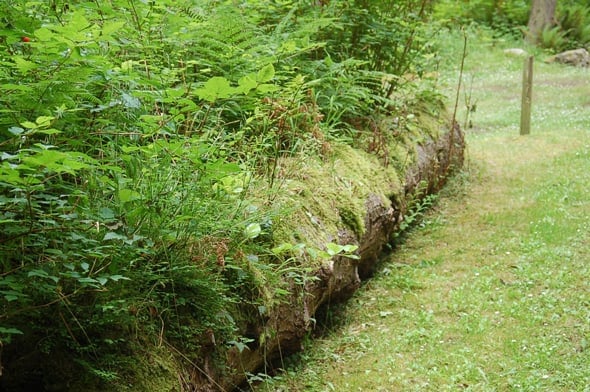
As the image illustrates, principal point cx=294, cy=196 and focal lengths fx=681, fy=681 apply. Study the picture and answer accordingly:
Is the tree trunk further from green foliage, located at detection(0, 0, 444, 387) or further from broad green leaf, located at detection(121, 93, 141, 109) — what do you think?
broad green leaf, located at detection(121, 93, 141, 109)

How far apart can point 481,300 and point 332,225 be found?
1.67 m

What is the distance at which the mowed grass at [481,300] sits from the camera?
16.1 feet

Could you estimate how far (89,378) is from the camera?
321cm

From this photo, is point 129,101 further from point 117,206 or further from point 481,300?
point 481,300

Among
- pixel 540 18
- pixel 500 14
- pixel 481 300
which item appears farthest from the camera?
pixel 500 14

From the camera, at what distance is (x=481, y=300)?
621 cm

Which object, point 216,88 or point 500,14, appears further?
point 500,14

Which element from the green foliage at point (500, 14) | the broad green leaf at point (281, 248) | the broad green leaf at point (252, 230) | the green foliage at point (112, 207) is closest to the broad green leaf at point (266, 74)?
the green foliage at point (112, 207)

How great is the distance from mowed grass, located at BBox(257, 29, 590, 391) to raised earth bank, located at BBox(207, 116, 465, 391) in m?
Result: 0.27

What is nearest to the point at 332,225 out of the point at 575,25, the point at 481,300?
the point at 481,300

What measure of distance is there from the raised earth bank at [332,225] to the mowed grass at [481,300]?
0.88ft

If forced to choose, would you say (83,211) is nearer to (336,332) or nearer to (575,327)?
(336,332)

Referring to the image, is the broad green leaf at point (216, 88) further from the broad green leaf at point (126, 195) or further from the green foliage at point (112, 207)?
the broad green leaf at point (126, 195)

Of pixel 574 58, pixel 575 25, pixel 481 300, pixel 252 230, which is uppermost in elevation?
pixel 575 25
